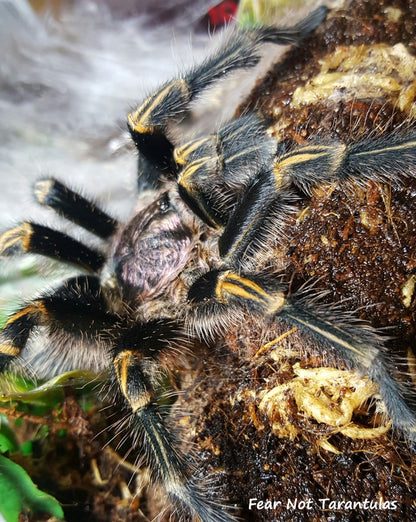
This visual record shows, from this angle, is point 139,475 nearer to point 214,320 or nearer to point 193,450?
point 193,450

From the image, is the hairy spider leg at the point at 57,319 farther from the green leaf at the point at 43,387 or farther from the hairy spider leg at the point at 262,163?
the hairy spider leg at the point at 262,163

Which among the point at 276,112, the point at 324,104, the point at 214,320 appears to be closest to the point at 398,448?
the point at 214,320

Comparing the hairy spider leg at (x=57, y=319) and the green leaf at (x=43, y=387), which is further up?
the hairy spider leg at (x=57, y=319)

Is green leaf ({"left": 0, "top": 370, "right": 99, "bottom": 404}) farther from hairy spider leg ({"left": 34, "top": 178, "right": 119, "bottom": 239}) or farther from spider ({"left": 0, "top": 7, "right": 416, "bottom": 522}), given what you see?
hairy spider leg ({"left": 34, "top": 178, "right": 119, "bottom": 239})

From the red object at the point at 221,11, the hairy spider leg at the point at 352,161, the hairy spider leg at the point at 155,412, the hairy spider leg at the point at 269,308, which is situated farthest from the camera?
the red object at the point at 221,11

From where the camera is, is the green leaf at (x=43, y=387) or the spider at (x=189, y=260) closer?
the spider at (x=189, y=260)

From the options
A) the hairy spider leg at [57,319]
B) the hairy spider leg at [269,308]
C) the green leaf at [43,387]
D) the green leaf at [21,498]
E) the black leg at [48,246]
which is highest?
the hairy spider leg at [269,308]

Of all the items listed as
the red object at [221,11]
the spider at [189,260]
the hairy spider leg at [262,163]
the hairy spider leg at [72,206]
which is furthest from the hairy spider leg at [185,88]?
the red object at [221,11]

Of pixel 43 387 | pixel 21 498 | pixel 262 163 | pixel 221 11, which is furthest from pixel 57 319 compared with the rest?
pixel 221 11
